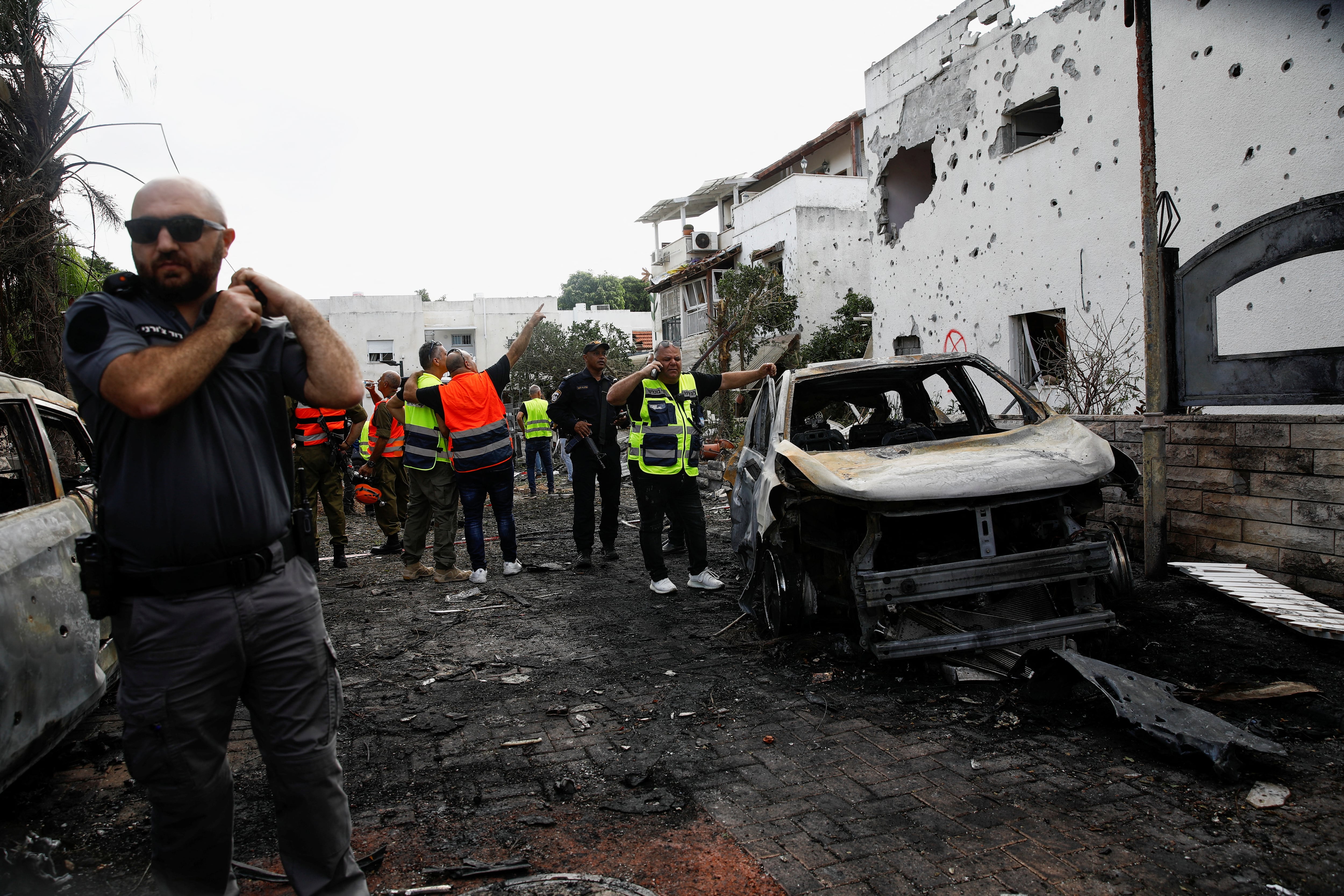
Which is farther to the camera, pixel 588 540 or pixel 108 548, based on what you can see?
pixel 588 540

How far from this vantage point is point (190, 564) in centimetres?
192

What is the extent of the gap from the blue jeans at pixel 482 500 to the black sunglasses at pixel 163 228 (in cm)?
474

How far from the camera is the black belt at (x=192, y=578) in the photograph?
6.22 feet

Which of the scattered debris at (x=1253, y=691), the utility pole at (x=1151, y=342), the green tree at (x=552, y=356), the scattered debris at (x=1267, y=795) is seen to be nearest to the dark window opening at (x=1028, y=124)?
the utility pole at (x=1151, y=342)

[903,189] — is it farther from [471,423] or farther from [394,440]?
[471,423]

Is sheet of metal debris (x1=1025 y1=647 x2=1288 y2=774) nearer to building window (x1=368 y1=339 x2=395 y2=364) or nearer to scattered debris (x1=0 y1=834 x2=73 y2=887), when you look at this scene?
scattered debris (x1=0 y1=834 x2=73 y2=887)

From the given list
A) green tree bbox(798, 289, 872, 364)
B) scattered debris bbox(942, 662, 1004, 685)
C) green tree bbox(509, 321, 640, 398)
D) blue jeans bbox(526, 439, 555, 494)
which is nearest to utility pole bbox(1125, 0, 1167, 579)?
scattered debris bbox(942, 662, 1004, 685)

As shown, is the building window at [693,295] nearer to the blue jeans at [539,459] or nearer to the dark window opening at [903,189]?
the dark window opening at [903,189]

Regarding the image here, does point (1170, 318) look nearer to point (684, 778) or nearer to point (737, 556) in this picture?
point (737, 556)

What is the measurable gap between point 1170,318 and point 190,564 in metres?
6.19

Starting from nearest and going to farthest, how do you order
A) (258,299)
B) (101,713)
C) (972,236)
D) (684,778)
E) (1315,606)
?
(258,299)
(684,778)
(101,713)
(1315,606)
(972,236)

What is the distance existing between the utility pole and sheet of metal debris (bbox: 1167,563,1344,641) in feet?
Result: 0.81

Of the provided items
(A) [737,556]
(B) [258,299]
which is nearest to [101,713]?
(B) [258,299]

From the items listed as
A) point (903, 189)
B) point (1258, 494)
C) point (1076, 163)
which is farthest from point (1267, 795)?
point (903, 189)
